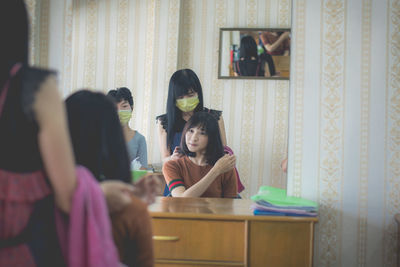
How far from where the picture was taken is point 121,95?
178 cm

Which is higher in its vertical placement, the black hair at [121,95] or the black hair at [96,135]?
the black hair at [121,95]

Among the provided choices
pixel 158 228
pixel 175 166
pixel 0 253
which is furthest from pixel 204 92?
pixel 0 253

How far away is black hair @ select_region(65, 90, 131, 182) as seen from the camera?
0.73 m

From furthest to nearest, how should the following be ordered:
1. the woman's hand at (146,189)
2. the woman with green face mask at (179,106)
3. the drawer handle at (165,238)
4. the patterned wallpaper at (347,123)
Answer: the woman with green face mask at (179,106)
the patterned wallpaper at (347,123)
the drawer handle at (165,238)
the woman's hand at (146,189)

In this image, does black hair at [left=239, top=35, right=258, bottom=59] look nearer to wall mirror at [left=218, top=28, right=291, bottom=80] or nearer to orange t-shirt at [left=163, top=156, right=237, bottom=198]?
Result: wall mirror at [left=218, top=28, right=291, bottom=80]

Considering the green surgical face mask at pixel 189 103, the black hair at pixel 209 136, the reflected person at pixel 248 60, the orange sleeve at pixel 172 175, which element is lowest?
the orange sleeve at pixel 172 175

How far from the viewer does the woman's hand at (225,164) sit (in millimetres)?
1745

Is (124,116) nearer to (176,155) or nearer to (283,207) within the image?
(176,155)

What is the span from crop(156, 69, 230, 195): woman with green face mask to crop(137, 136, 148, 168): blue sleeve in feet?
0.31

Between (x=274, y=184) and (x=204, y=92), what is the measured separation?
0.56m

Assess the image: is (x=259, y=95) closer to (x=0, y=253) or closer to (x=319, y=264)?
(x=319, y=264)

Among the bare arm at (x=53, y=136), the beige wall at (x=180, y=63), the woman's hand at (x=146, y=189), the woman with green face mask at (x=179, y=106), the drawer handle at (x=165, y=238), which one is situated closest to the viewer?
the bare arm at (x=53, y=136)

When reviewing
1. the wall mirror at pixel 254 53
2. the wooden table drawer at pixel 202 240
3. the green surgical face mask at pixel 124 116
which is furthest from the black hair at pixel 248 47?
the wooden table drawer at pixel 202 240

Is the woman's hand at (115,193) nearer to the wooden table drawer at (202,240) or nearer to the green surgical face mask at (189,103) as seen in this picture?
the wooden table drawer at (202,240)
